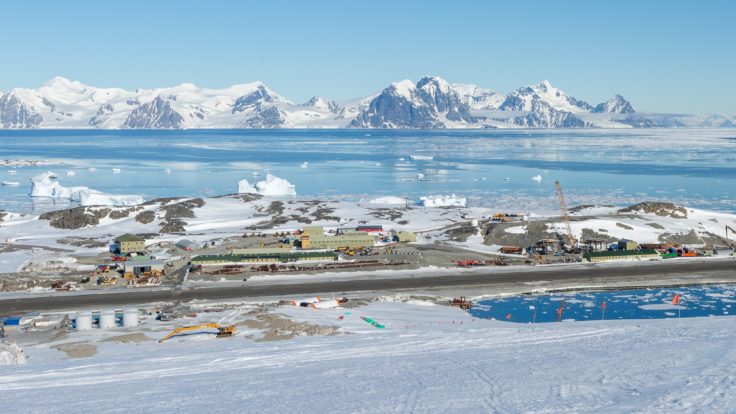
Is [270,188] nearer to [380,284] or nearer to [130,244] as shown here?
[130,244]

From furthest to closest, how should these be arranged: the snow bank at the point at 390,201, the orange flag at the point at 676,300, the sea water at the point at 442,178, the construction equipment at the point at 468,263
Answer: the sea water at the point at 442,178, the snow bank at the point at 390,201, the construction equipment at the point at 468,263, the orange flag at the point at 676,300

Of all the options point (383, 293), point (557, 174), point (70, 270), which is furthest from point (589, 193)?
point (70, 270)

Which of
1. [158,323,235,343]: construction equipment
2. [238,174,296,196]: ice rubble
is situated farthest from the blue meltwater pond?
[238,174,296,196]: ice rubble

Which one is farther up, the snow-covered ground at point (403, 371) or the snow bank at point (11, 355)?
the snow-covered ground at point (403, 371)

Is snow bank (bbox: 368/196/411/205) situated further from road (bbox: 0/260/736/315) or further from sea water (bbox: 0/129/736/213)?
road (bbox: 0/260/736/315)

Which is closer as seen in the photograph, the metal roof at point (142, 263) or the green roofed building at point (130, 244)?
the metal roof at point (142, 263)

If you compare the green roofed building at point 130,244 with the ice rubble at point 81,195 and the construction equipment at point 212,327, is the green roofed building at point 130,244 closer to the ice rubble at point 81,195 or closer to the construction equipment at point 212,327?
the construction equipment at point 212,327

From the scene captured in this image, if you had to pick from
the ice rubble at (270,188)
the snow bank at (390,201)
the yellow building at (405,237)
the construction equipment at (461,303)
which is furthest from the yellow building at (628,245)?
the ice rubble at (270,188)
